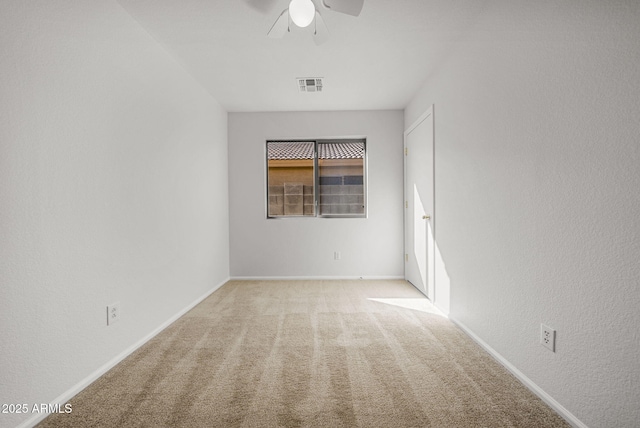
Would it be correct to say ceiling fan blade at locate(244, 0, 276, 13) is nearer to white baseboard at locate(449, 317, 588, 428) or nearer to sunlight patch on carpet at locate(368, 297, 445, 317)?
white baseboard at locate(449, 317, 588, 428)

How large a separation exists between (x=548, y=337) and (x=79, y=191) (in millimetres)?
2591

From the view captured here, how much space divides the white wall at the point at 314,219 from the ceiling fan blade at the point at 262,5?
2.55m

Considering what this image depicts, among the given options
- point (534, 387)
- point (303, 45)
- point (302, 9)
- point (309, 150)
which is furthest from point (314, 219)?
point (534, 387)

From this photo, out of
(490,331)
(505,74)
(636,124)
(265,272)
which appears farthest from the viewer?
(265,272)

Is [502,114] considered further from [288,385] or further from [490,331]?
[288,385]

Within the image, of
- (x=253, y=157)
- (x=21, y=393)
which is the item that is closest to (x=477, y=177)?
(x=21, y=393)

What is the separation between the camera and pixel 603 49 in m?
1.33

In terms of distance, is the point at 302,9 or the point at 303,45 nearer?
the point at 302,9

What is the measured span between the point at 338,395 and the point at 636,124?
1728 millimetres

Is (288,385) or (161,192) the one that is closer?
(288,385)

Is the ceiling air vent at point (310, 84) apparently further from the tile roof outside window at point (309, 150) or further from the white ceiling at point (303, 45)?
the tile roof outside window at point (309, 150)

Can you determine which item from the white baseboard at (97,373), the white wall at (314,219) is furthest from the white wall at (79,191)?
the white wall at (314,219)

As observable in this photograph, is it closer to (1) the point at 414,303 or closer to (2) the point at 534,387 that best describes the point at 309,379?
(2) the point at 534,387

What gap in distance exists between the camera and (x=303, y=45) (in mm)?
2807
